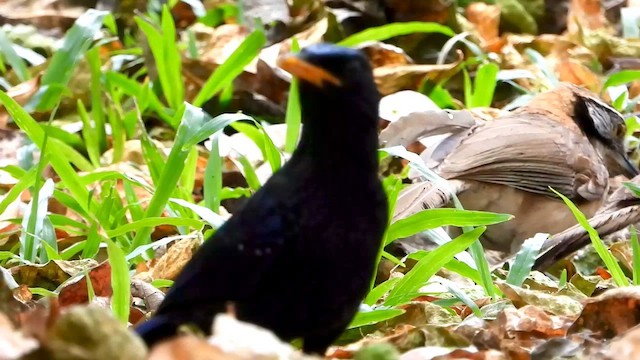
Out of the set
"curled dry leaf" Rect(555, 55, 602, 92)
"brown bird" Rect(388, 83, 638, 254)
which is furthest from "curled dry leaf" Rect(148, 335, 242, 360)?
"curled dry leaf" Rect(555, 55, 602, 92)

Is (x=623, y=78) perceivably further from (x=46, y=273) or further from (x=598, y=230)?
(x=46, y=273)

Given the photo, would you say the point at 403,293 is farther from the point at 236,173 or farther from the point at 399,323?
the point at 236,173

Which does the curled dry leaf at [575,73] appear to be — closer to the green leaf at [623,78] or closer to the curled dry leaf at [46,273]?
the green leaf at [623,78]

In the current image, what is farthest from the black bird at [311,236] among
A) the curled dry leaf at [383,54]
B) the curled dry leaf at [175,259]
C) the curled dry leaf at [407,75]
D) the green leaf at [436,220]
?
the curled dry leaf at [383,54]

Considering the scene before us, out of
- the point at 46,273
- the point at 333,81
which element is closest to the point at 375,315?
the point at 333,81

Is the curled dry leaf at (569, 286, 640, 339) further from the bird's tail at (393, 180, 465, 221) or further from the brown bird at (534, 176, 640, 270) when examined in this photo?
the bird's tail at (393, 180, 465, 221)

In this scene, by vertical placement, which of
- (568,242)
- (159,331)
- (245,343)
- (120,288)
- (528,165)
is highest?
(245,343)

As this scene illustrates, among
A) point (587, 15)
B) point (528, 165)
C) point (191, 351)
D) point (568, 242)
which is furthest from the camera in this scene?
point (587, 15)
